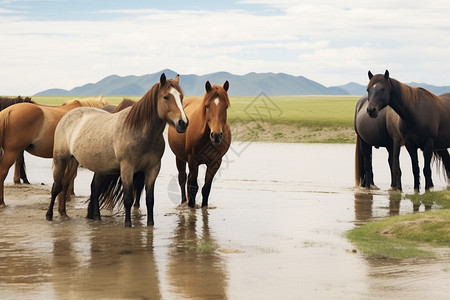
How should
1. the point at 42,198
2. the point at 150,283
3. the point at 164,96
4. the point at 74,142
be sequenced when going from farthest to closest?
the point at 42,198, the point at 74,142, the point at 164,96, the point at 150,283

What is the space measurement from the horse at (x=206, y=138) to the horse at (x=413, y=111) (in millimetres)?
3961

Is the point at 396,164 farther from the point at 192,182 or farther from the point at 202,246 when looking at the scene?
the point at 202,246

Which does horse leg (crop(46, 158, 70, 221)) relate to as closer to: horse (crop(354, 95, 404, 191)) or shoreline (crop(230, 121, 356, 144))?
horse (crop(354, 95, 404, 191))

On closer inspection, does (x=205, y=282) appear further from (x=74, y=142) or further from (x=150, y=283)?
(x=74, y=142)

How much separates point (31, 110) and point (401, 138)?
813 centimetres

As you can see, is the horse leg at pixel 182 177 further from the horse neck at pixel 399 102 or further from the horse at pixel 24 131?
the horse neck at pixel 399 102

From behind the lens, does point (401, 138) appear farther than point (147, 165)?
Yes

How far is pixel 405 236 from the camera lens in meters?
8.97

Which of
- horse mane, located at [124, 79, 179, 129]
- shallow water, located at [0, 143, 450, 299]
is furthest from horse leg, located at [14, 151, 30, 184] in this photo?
horse mane, located at [124, 79, 179, 129]

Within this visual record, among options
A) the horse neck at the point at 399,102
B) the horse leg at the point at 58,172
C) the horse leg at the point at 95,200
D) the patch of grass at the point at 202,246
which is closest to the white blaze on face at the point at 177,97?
the patch of grass at the point at 202,246

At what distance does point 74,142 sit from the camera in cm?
1054

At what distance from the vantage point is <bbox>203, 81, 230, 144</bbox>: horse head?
10.7 m

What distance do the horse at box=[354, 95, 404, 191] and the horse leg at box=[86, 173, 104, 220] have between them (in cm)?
730

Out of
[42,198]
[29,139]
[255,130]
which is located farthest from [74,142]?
[255,130]
